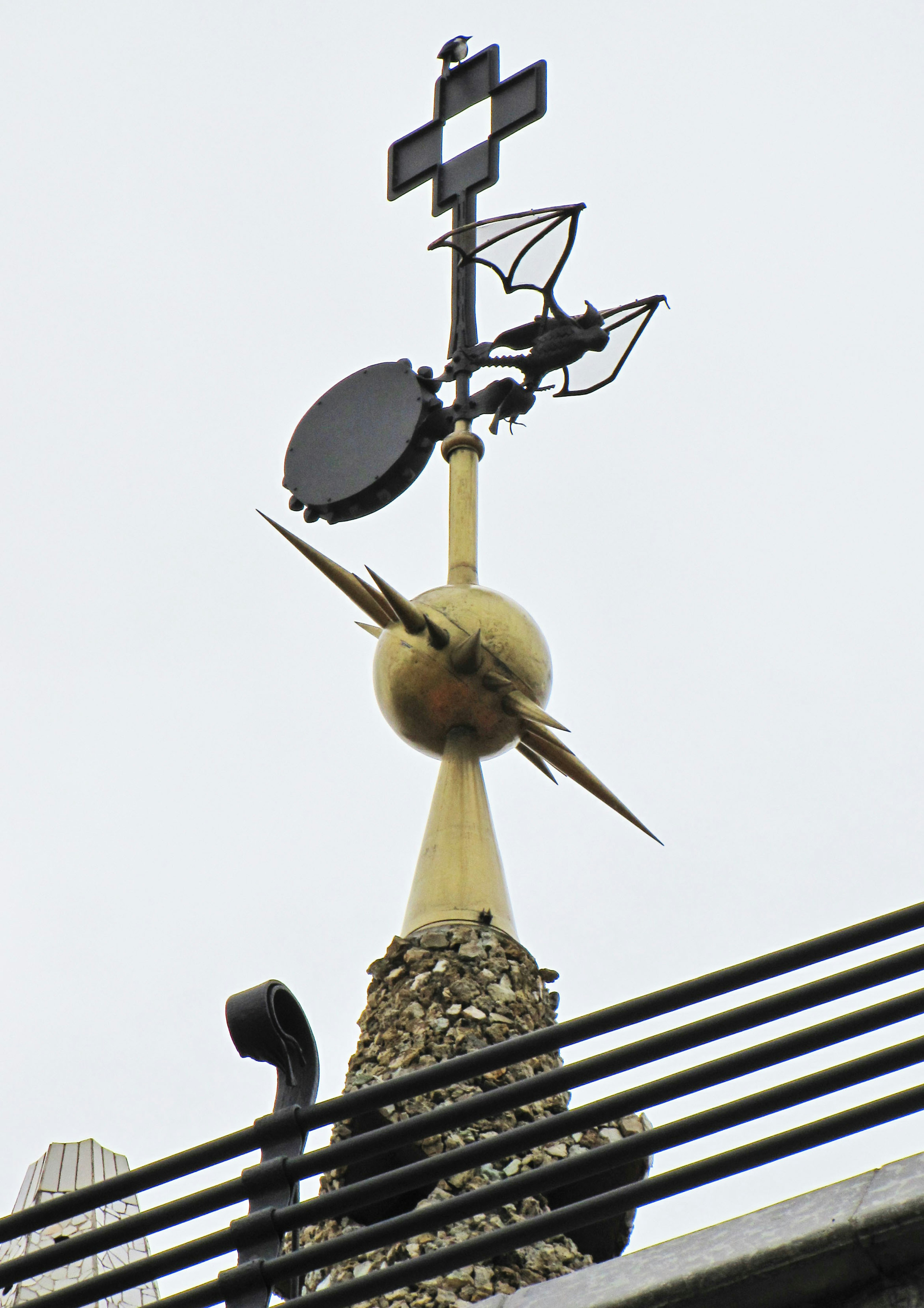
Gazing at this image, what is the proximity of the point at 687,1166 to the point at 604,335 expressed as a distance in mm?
5636

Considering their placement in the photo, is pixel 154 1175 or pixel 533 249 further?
pixel 533 249

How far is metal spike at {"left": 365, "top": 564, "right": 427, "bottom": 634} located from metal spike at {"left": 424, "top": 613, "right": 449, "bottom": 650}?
21 millimetres

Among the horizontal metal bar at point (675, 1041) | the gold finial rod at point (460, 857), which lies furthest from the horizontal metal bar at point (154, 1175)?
the gold finial rod at point (460, 857)

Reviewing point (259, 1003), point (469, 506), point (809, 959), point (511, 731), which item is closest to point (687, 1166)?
point (809, 959)

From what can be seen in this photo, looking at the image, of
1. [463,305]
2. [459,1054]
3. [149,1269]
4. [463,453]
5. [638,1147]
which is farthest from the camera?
[463,305]

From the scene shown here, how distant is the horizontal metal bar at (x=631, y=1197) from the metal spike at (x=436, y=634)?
3748 mm

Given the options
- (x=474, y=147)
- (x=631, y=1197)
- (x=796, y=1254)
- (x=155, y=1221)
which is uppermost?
(x=474, y=147)

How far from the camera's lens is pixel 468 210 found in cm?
931

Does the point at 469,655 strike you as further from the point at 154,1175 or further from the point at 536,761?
the point at 154,1175

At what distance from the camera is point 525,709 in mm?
7062

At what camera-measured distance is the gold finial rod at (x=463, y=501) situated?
305 inches

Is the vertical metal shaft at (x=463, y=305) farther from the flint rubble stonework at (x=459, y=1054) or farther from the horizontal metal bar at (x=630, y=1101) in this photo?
the horizontal metal bar at (x=630, y=1101)

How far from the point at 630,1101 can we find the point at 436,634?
3.82 meters

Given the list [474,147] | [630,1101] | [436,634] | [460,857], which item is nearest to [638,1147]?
[630,1101]
